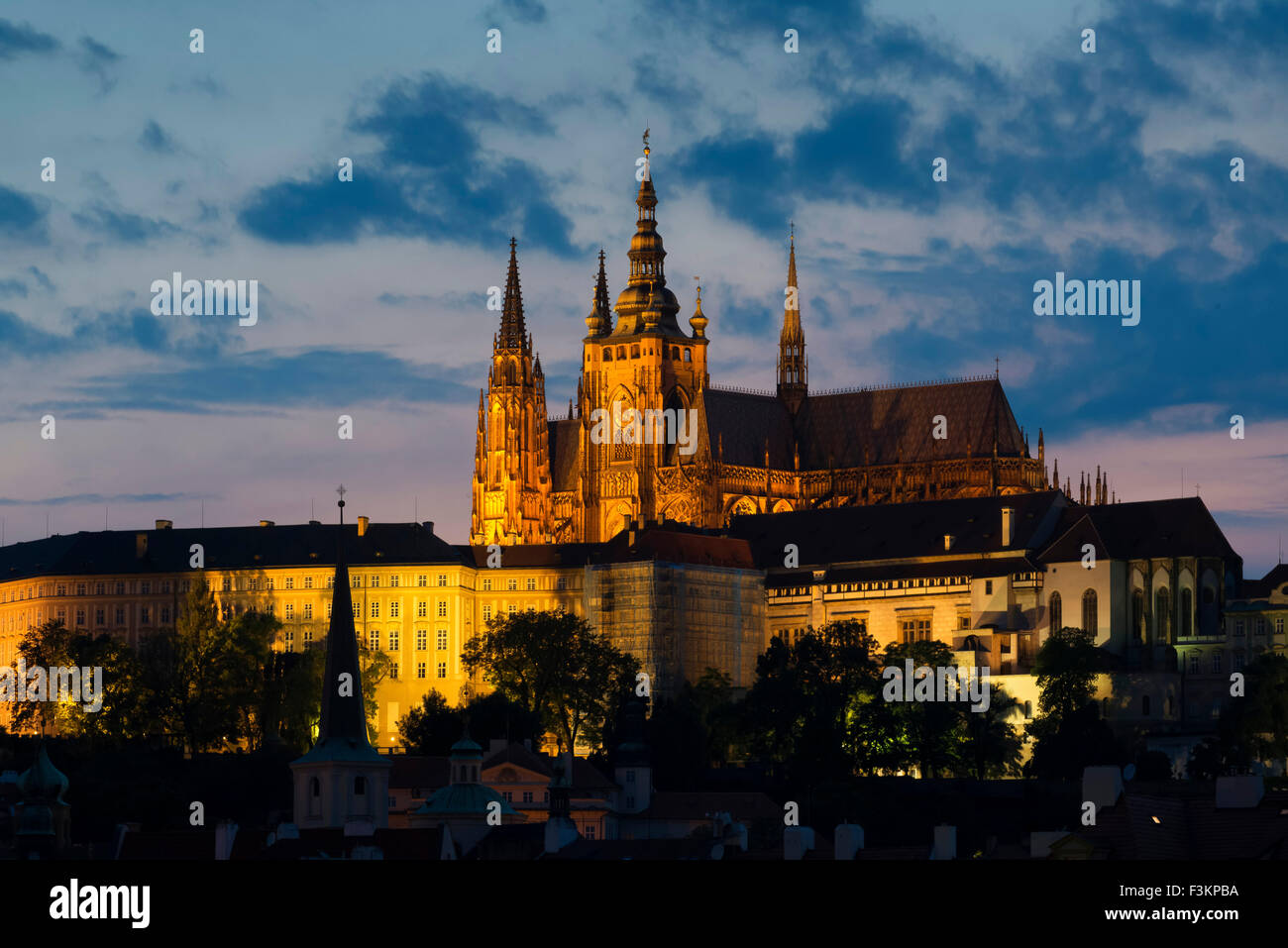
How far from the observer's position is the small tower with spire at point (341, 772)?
132875 millimetres

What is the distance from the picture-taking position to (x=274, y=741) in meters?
171

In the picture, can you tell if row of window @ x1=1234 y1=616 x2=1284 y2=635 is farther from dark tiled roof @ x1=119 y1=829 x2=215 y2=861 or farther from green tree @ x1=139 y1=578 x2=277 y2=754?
dark tiled roof @ x1=119 y1=829 x2=215 y2=861

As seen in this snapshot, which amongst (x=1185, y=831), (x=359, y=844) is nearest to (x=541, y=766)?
(x=359, y=844)

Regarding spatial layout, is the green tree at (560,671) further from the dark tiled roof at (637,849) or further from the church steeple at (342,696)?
the dark tiled roof at (637,849)

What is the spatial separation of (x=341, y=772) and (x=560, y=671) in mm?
53899

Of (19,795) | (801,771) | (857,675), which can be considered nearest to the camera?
(19,795)

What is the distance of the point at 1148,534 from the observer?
19425 cm

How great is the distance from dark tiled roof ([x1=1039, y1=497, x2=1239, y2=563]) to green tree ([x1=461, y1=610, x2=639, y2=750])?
88.4ft

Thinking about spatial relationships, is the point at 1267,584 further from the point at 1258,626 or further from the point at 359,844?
the point at 359,844

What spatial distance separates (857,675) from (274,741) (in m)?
31.1

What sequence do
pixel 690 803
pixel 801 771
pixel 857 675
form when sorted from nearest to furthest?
pixel 690 803 → pixel 801 771 → pixel 857 675
